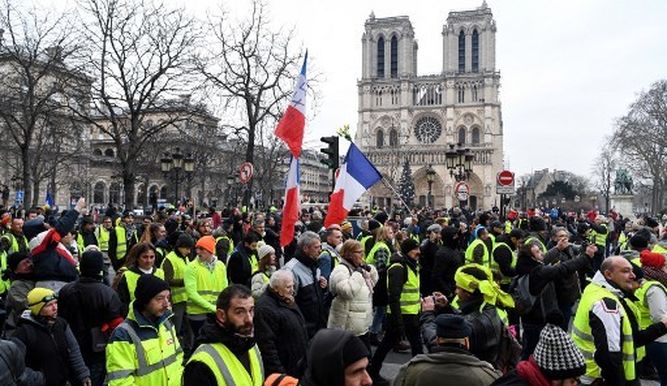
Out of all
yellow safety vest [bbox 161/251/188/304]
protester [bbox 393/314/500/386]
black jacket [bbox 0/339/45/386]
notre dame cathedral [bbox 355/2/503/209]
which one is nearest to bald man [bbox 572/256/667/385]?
protester [bbox 393/314/500/386]

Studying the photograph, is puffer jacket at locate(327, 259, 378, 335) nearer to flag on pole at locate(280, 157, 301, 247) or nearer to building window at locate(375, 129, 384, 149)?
flag on pole at locate(280, 157, 301, 247)

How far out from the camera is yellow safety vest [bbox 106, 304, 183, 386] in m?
3.68

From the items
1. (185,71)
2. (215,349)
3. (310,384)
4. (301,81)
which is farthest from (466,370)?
(185,71)

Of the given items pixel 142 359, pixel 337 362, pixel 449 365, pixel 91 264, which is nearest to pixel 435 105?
pixel 91 264

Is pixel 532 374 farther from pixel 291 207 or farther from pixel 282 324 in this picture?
pixel 291 207

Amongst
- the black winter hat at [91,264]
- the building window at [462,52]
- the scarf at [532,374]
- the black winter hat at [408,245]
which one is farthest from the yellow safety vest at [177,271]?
the building window at [462,52]

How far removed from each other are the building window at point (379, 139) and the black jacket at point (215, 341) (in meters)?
84.3

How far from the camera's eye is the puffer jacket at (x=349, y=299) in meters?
5.71

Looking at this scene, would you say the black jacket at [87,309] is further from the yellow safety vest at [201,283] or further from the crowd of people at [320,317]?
the yellow safety vest at [201,283]

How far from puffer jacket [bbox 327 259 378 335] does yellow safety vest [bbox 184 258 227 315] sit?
149 centimetres

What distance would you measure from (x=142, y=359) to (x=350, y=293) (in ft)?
7.81

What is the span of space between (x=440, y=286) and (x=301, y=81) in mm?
3522

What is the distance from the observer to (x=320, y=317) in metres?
5.82

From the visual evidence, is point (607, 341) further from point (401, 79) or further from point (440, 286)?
point (401, 79)
